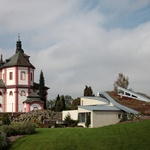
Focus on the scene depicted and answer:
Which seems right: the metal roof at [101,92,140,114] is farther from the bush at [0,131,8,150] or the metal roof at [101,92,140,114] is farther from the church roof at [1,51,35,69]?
the church roof at [1,51,35,69]

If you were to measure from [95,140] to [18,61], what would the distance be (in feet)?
192

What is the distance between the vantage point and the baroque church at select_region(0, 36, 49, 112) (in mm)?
78250

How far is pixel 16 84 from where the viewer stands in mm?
78875

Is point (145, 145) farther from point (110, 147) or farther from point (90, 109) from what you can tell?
point (90, 109)

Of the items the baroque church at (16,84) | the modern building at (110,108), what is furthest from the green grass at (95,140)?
the baroque church at (16,84)

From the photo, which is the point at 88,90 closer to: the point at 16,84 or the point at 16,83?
the point at 16,84

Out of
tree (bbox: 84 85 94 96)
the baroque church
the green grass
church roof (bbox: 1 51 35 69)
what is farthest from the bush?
church roof (bbox: 1 51 35 69)

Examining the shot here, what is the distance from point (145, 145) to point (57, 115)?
3486cm

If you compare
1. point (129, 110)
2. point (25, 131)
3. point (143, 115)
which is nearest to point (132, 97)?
point (129, 110)

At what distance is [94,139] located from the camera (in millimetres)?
23797

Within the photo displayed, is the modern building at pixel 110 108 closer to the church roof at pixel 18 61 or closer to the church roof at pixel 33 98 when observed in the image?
the church roof at pixel 33 98

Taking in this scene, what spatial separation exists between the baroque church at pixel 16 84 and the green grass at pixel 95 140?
5119 cm

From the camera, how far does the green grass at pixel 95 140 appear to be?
22242mm

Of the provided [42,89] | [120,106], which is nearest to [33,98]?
[42,89]
